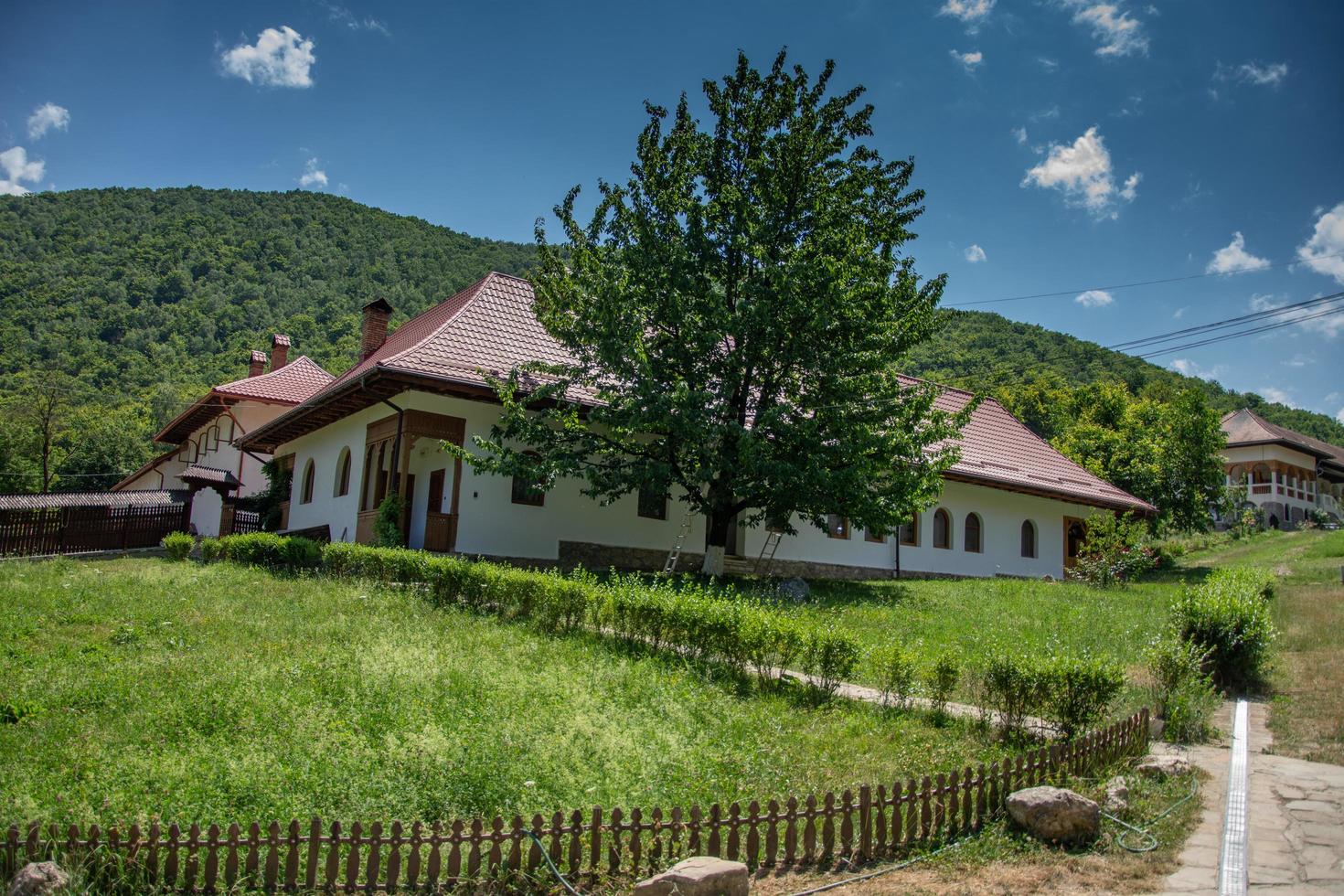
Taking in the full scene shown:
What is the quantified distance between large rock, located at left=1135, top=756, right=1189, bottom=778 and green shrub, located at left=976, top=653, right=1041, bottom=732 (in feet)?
3.00

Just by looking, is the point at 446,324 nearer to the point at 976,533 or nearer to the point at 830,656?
the point at 830,656

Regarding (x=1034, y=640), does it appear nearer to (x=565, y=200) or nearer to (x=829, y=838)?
(x=829, y=838)

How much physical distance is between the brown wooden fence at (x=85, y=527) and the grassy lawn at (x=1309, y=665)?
24.2m

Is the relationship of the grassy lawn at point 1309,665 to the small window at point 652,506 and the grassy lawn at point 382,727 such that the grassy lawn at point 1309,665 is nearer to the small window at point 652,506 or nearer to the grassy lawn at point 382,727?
the grassy lawn at point 382,727

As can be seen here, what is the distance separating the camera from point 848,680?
9.59 metres

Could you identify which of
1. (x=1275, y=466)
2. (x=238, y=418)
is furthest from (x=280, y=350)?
(x=1275, y=466)

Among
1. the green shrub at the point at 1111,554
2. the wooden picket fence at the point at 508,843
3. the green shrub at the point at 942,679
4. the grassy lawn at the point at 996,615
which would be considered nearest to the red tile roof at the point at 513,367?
the green shrub at the point at 1111,554

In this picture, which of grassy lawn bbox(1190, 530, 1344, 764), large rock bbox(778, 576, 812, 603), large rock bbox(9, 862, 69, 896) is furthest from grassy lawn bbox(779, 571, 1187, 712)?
large rock bbox(9, 862, 69, 896)

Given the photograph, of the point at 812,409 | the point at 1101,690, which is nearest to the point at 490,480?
the point at 812,409

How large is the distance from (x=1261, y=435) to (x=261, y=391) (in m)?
48.6

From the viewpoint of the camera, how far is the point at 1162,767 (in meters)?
7.32

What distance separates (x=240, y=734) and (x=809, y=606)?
953 cm

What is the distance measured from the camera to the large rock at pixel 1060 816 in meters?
6.09

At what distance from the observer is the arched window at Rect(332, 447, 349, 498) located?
70.0 feet
